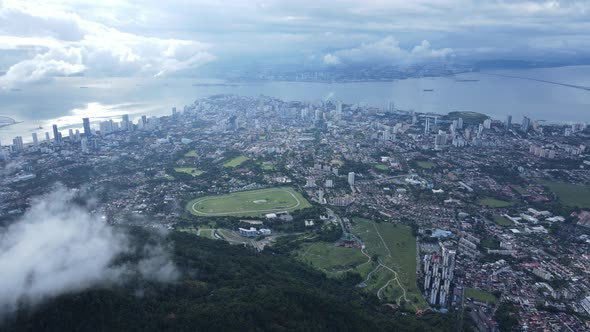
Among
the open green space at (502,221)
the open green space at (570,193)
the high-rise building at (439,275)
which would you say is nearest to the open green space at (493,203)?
the open green space at (502,221)

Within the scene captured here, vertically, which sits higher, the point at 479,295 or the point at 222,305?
the point at 222,305

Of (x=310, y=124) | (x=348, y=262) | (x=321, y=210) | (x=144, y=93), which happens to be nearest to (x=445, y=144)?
(x=310, y=124)

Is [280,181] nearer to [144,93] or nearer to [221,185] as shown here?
[221,185]

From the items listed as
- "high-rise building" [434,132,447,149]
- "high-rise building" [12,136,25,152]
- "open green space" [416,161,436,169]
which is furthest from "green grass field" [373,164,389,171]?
"high-rise building" [12,136,25,152]

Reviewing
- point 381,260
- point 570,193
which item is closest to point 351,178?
point 381,260

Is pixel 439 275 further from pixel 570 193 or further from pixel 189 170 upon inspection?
pixel 189 170

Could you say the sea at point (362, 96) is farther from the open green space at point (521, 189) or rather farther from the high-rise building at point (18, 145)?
the open green space at point (521, 189)

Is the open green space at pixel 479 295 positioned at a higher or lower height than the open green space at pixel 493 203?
lower
